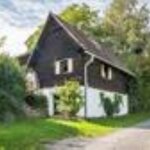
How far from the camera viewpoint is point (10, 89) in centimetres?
3133

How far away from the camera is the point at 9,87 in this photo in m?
31.3

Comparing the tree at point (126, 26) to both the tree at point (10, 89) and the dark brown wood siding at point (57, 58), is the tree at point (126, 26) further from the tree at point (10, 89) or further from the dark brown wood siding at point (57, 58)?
the tree at point (10, 89)

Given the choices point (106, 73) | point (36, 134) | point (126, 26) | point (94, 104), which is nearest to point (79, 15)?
point (126, 26)

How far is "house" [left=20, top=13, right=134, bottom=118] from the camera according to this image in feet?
126

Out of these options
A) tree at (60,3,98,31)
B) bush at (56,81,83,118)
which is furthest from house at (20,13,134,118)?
tree at (60,3,98,31)

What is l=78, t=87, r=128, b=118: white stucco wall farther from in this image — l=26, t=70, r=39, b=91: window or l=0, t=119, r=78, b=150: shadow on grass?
l=0, t=119, r=78, b=150: shadow on grass

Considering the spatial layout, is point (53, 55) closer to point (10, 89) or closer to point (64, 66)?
point (64, 66)

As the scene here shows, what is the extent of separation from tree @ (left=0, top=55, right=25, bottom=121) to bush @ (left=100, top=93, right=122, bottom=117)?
30.3ft

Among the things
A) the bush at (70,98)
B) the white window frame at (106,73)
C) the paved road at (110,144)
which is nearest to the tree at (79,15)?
the white window frame at (106,73)

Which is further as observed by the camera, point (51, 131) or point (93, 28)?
point (93, 28)

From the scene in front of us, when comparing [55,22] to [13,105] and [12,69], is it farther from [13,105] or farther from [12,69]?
[13,105]

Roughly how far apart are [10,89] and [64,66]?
31.5 feet

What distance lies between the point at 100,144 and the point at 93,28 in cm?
4823

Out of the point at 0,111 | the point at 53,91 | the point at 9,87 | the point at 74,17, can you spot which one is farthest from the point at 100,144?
the point at 74,17
